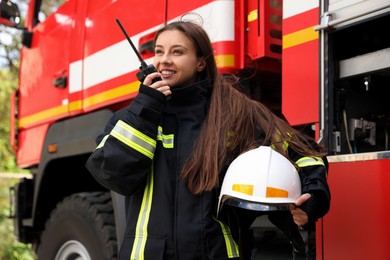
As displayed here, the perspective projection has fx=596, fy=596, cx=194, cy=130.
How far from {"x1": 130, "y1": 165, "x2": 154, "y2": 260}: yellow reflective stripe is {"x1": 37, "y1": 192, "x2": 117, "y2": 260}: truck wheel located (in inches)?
51.7

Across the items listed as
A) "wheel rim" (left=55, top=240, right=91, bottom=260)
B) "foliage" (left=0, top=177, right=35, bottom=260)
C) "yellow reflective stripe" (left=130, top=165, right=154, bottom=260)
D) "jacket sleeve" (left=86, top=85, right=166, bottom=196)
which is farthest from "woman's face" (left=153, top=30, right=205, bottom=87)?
"foliage" (left=0, top=177, right=35, bottom=260)

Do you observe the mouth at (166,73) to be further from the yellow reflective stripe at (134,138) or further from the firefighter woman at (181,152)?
the yellow reflective stripe at (134,138)

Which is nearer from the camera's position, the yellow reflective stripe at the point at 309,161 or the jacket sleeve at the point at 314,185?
the jacket sleeve at the point at 314,185

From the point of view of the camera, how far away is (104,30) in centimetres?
354

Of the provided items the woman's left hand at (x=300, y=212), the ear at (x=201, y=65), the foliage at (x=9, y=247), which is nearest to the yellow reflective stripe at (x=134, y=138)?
the ear at (x=201, y=65)

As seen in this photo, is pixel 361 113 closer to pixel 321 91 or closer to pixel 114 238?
pixel 321 91

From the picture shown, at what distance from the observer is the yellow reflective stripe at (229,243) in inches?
73.0

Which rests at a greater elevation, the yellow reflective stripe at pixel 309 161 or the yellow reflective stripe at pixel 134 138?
the yellow reflective stripe at pixel 134 138

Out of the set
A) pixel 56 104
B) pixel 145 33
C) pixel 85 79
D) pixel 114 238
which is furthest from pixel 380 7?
pixel 56 104

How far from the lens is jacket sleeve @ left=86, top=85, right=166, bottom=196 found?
6.07 feet

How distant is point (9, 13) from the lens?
14.1 ft

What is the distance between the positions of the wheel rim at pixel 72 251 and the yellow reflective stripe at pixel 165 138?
1630 mm

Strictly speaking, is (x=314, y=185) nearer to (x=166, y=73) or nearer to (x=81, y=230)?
(x=166, y=73)

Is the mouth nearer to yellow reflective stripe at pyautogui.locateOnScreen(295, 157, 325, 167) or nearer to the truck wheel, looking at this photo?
yellow reflective stripe at pyautogui.locateOnScreen(295, 157, 325, 167)
